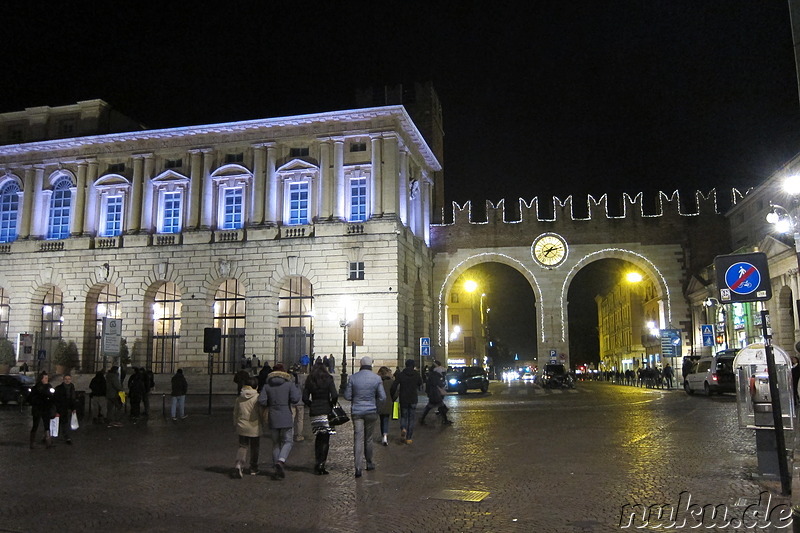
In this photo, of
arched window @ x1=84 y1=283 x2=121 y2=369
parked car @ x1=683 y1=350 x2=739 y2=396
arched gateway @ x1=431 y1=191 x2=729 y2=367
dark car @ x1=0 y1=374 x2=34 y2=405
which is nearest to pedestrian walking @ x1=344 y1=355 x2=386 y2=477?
parked car @ x1=683 y1=350 x2=739 y2=396

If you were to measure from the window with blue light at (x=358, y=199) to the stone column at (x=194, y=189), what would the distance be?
9111 millimetres

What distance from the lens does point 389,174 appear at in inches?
1441

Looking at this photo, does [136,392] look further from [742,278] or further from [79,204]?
[79,204]

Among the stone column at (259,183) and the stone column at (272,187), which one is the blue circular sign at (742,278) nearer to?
the stone column at (272,187)

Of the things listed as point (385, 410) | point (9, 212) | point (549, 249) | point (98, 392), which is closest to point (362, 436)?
point (385, 410)

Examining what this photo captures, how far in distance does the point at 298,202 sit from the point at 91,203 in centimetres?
1306

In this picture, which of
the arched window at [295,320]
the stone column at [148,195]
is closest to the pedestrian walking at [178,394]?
the arched window at [295,320]

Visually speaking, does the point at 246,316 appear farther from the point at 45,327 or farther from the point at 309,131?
the point at 45,327

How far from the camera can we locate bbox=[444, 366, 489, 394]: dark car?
3388 cm

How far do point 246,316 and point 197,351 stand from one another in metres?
3.44

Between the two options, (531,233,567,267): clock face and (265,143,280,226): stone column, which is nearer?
(265,143,280,226): stone column

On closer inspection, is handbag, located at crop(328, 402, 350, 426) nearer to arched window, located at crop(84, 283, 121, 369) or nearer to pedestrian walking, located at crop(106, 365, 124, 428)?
pedestrian walking, located at crop(106, 365, 124, 428)

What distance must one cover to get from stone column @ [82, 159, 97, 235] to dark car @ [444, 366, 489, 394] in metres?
23.1

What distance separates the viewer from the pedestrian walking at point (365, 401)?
10195mm
